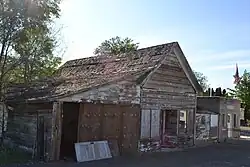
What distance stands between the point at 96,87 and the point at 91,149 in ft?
8.28

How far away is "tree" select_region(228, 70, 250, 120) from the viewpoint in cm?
5453

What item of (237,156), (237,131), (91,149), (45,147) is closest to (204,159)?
(237,156)

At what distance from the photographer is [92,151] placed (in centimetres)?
1437

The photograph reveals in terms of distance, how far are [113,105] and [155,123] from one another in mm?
3169

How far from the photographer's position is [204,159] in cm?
1574

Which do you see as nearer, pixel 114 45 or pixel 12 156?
pixel 12 156

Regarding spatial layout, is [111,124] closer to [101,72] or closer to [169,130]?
[101,72]

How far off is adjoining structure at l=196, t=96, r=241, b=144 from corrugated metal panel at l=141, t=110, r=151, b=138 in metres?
5.28

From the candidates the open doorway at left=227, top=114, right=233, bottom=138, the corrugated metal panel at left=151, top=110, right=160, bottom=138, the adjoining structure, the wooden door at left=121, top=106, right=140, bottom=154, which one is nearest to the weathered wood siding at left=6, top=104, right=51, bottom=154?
the wooden door at left=121, top=106, right=140, bottom=154

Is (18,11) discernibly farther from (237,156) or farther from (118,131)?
(237,156)

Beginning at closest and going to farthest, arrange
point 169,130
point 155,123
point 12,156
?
1. point 12,156
2. point 155,123
3. point 169,130

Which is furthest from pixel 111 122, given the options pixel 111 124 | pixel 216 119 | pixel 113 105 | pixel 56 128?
pixel 216 119

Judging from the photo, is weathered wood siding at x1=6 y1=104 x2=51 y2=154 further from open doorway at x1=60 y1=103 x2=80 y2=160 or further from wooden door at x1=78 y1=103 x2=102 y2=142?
open doorway at x1=60 y1=103 x2=80 y2=160

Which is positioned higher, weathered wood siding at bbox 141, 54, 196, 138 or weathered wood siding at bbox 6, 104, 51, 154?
weathered wood siding at bbox 141, 54, 196, 138
